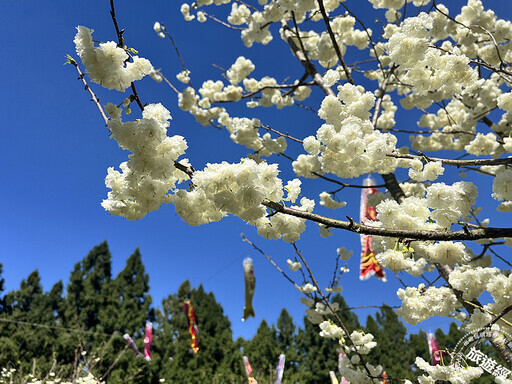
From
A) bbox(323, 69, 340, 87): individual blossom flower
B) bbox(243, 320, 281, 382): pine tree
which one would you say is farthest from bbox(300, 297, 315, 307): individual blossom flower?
bbox(243, 320, 281, 382): pine tree

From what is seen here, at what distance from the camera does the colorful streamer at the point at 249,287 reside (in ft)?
35.4

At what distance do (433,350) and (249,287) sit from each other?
5.76 m

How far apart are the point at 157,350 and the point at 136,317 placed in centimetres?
233

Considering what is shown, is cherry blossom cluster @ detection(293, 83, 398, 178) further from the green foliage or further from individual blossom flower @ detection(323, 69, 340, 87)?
the green foliage

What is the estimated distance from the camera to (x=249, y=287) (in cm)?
1109

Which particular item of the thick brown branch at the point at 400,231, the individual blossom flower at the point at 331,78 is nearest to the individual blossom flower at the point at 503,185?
the thick brown branch at the point at 400,231

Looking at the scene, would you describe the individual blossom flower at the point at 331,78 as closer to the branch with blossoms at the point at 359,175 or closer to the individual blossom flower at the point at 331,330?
the branch with blossoms at the point at 359,175

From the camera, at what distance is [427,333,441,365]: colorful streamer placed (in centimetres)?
173

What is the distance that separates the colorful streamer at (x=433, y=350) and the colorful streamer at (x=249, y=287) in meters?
5.32

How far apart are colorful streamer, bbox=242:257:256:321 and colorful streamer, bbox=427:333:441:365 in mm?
5316

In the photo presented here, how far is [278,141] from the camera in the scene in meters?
4.08

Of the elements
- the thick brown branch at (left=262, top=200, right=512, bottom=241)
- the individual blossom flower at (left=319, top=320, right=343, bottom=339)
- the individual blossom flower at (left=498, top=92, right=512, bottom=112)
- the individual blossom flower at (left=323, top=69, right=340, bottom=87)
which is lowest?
the thick brown branch at (left=262, top=200, right=512, bottom=241)

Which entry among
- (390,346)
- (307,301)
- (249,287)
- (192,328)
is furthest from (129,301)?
(307,301)

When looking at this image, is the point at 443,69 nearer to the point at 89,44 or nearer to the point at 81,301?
the point at 89,44
